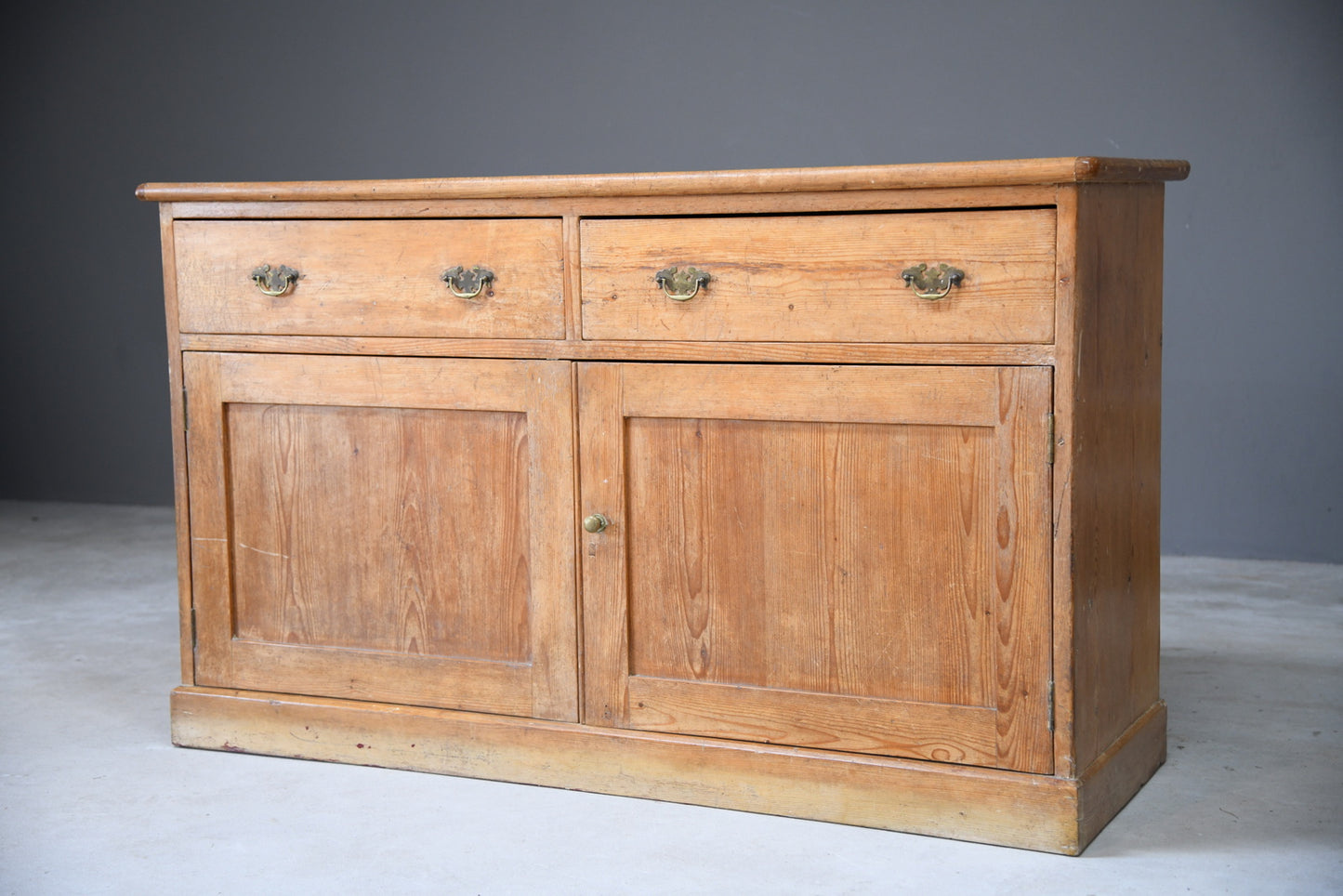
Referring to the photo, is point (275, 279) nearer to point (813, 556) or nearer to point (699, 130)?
point (813, 556)

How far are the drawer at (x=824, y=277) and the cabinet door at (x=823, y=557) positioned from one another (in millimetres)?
58

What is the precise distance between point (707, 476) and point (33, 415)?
12.3 feet

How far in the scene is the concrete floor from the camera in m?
1.89

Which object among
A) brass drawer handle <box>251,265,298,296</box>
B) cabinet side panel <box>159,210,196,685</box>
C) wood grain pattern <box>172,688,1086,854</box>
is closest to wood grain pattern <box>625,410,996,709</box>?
wood grain pattern <box>172,688,1086,854</box>

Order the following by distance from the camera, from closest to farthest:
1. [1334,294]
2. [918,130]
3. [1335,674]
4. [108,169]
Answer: [1335,674] → [1334,294] → [918,130] → [108,169]

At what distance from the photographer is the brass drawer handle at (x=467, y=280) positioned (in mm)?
2191

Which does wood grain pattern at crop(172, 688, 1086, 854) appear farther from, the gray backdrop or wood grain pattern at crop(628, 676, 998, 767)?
the gray backdrop

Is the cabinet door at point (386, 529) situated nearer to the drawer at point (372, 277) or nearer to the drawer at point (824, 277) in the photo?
the drawer at point (372, 277)

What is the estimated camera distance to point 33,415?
5074mm

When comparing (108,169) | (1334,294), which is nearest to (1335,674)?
(1334,294)

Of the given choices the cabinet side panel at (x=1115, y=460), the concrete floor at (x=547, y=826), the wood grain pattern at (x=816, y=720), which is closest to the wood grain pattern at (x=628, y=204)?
the cabinet side panel at (x=1115, y=460)

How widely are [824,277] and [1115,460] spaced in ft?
1.67

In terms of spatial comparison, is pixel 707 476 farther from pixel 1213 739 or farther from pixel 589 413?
pixel 1213 739

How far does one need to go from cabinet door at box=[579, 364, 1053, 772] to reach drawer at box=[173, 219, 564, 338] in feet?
0.57
